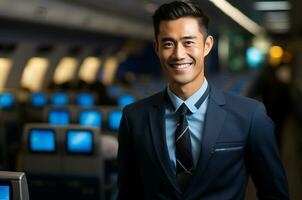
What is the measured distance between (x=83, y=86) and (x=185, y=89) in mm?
15212

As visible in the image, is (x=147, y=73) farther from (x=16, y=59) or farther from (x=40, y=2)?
(x=40, y=2)

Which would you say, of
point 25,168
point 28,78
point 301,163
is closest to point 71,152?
point 25,168

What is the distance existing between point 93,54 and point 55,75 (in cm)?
345

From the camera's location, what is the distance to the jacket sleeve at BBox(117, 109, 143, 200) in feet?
7.32

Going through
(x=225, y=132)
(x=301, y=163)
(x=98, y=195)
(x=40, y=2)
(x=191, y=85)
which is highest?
(x=40, y=2)

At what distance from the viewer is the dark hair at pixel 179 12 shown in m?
2.03

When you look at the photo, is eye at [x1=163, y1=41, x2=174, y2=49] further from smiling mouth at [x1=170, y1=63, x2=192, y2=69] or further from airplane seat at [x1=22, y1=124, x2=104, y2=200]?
airplane seat at [x1=22, y1=124, x2=104, y2=200]

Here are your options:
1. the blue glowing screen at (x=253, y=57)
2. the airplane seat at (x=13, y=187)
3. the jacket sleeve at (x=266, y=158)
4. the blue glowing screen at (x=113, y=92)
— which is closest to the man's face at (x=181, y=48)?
the jacket sleeve at (x=266, y=158)

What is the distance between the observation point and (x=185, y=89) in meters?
2.11

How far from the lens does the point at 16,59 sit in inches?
658

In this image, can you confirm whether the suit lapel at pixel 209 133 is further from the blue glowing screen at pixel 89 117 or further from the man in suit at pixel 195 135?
the blue glowing screen at pixel 89 117

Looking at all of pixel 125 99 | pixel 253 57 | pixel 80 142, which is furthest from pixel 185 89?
pixel 253 57

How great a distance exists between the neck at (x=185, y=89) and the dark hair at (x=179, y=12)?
21 centimetres

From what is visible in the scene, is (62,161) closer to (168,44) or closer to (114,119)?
(114,119)
